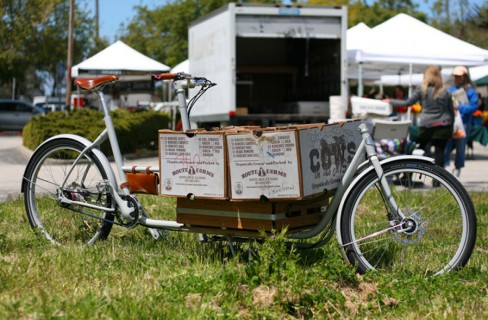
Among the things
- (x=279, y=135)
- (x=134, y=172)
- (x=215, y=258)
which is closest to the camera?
(x=279, y=135)

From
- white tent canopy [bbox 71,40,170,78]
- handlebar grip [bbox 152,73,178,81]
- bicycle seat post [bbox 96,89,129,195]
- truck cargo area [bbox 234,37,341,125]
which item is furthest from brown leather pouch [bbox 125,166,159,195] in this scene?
white tent canopy [bbox 71,40,170,78]

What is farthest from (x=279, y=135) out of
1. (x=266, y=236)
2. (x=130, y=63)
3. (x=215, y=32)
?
(x=130, y=63)

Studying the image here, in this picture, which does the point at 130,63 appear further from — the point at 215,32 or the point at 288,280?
the point at 288,280

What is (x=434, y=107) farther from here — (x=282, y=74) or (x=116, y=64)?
(x=116, y=64)

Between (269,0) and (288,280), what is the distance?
5803 centimetres

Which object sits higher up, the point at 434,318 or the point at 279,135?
the point at 279,135

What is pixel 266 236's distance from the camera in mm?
5320

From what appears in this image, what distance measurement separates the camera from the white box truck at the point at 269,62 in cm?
1723

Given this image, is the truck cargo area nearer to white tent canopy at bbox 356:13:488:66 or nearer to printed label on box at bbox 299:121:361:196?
white tent canopy at bbox 356:13:488:66

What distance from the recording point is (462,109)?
14695 millimetres

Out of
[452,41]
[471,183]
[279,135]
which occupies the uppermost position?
[452,41]

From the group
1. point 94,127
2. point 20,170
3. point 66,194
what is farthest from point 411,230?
point 94,127

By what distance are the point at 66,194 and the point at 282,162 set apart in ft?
6.60

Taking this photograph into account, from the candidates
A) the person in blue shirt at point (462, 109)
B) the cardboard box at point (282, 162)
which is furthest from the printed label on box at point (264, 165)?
the person in blue shirt at point (462, 109)
